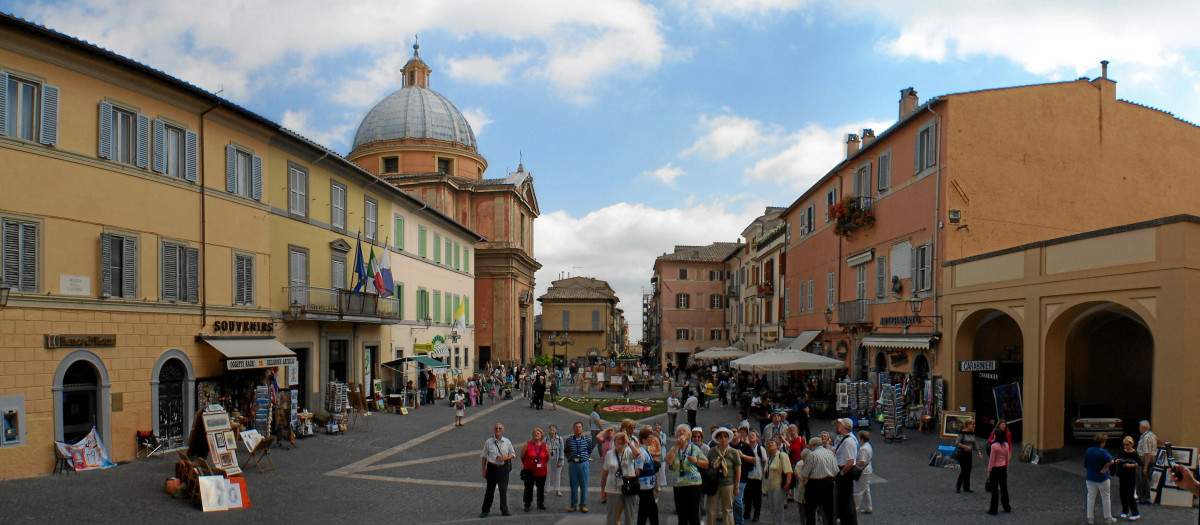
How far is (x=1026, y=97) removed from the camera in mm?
21094

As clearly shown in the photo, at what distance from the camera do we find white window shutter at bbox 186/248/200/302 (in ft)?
59.8

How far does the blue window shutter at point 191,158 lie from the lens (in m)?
18.1

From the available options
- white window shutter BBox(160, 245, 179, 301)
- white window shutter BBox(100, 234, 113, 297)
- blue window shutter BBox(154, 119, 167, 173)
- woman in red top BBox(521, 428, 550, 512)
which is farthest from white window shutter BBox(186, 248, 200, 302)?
woman in red top BBox(521, 428, 550, 512)

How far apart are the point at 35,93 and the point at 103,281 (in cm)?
374

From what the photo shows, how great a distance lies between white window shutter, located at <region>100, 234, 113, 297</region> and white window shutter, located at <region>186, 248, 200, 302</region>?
6.98ft

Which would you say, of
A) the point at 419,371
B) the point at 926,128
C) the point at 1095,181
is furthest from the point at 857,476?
the point at 419,371

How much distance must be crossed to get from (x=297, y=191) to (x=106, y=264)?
8.06 metres

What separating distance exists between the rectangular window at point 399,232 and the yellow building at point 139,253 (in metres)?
6.78

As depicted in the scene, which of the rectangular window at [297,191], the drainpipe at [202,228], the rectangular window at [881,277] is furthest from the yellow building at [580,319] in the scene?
the drainpipe at [202,228]

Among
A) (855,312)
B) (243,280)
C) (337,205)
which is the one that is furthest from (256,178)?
(855,312)

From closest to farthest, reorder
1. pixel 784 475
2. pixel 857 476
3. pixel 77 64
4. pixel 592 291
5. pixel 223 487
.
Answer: pixel 857 476 → pixel 784 475 → pixel 223 487 → pixel 77 64 → pixel 592 291

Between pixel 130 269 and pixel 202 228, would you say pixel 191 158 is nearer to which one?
pixel 202 228

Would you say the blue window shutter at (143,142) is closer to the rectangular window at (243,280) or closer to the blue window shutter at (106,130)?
the blue window shutter at (106,130)

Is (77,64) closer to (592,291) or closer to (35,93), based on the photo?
(35,93)
